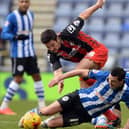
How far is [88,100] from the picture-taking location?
7789 mm

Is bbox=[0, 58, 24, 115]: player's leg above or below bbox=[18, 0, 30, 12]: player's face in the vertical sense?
below

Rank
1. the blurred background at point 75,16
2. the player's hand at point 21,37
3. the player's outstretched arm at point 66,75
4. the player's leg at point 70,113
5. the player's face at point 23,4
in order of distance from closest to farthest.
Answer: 1. the player's outstretched arm at point 66,75
2. the player's leg at point 70,113
3. the player's face at point 23,4
4. the player's hand at point 21,37
5. the blurred background at point 75,16

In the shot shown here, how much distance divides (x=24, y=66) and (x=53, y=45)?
2.87 m

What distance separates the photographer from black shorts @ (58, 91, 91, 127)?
782 cm

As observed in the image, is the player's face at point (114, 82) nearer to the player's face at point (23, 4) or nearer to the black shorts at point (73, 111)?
the black shorts at point (73, 111)

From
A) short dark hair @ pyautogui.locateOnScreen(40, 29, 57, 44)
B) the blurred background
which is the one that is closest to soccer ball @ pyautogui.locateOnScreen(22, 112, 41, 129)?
short dark hair @ pyautogui.locateOnScreen(40, 29, 57, 44)

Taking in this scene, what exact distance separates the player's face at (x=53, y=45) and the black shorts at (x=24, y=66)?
2.66 meters

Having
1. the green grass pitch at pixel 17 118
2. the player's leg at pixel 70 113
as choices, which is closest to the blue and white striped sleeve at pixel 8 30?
the green grass pitch at pixel 17 118

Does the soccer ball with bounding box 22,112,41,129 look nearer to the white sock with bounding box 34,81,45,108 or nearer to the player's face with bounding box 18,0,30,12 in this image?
the white sock with bounding box 34,81,45,108

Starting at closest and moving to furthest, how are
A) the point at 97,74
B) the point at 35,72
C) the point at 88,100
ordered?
the point at 97,74 → the point at 88,100 → the point at 35,72

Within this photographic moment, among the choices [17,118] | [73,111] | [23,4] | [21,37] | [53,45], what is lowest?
[17,118]

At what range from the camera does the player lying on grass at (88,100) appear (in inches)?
300

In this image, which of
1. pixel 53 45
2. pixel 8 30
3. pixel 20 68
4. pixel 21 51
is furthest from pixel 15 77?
pixel 53 45

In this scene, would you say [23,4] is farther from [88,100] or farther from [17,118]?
[88,100]
